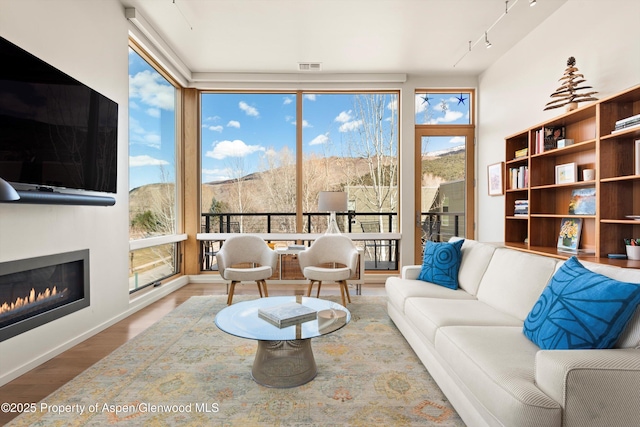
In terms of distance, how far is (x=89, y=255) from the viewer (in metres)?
2.84

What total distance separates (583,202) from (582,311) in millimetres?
2006

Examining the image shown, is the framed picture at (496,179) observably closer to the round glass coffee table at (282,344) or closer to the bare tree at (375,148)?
the bare tree at (375,148)

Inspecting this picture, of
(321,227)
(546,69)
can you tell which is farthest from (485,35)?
(321,227)

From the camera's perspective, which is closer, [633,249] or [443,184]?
[633,249]

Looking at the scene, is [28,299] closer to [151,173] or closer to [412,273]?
[151,173]

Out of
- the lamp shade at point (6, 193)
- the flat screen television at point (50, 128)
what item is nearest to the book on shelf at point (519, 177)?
the flat screen television at point (50, 128)

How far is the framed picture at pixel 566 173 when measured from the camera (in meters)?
2.99

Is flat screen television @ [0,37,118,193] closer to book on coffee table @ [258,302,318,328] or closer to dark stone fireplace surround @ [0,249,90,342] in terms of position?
dark stone fireplace surround @ [0,249,90,342]

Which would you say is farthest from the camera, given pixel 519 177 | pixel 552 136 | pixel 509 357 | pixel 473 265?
pixel 519 177

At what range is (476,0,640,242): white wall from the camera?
2.69 m

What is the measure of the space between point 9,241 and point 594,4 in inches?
192

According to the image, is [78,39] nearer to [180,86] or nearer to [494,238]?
[180,86]

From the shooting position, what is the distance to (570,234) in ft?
10.1

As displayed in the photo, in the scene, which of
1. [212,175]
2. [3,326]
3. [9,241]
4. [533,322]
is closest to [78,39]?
[9,241]
